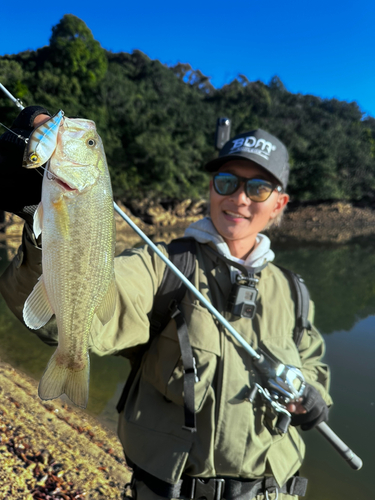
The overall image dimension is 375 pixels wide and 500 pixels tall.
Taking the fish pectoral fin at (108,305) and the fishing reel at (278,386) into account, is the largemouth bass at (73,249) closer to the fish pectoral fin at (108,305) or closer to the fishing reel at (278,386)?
the fish pectoral fin at (108,305)

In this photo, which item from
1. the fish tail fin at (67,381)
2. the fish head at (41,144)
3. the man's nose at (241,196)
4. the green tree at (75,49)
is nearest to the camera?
the fish head at (41,144)

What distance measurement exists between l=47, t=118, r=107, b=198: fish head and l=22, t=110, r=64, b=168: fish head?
1.9 inches

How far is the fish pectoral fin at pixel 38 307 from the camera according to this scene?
142 centimetres

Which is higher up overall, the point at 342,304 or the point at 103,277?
the point at 342,304

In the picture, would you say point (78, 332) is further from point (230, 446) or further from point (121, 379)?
point (121, 379)

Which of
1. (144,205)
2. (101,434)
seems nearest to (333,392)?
(101,434)

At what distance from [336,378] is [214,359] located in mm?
6064

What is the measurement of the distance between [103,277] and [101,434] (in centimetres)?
400

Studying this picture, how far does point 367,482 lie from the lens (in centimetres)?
486

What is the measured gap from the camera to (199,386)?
6.31 feet

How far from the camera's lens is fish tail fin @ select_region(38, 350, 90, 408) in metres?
1.46

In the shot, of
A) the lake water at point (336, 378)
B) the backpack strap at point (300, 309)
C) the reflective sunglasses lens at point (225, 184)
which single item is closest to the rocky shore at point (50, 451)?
the lake water at point (336, 378)

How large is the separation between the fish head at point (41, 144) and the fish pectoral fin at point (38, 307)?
451 millimetres

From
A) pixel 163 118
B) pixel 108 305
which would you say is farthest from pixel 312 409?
pixel 163 118
